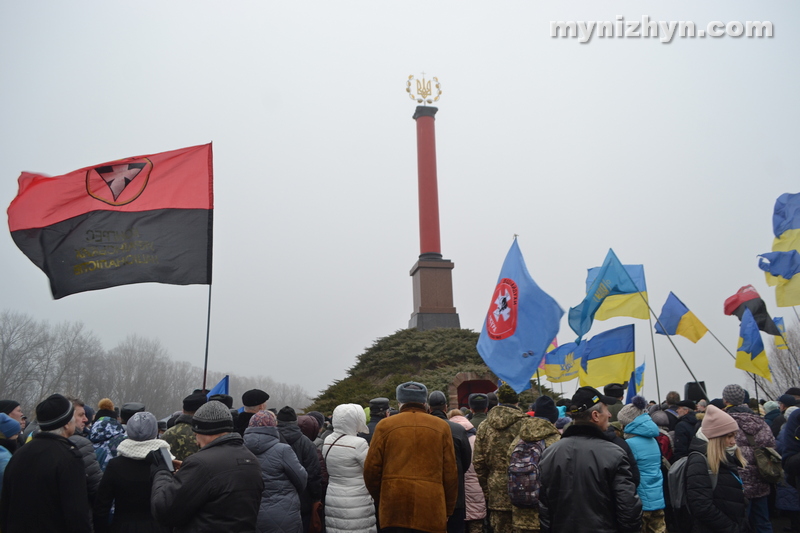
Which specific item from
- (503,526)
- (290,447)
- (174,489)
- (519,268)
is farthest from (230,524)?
(519,268)

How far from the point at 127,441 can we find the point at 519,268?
6813 mm

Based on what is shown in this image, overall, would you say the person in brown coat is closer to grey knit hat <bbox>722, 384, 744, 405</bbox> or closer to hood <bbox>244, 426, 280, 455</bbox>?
hood <bbox>244, 426, 280, 455</bbox>

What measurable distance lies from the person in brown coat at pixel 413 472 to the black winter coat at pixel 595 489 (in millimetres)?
1023

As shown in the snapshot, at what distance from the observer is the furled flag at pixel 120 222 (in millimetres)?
7570

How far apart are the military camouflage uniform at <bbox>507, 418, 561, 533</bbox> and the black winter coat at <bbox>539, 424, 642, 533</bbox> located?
1.34 m

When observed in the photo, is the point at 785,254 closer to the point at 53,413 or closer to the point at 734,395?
the point at 734,395

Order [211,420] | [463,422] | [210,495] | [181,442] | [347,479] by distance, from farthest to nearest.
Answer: [463,422], [347,479], [181,442], [211,420], [210,495]

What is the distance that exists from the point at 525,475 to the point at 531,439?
341 mm

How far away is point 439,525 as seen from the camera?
5.00 metres

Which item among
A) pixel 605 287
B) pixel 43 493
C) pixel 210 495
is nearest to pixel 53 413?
pixel 43 493

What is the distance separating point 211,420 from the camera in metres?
4.19

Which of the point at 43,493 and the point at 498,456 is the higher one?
the point at 43,493

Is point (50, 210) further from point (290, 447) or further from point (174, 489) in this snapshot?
point (174, 489)

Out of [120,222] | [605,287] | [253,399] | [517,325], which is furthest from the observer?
[605,287]
